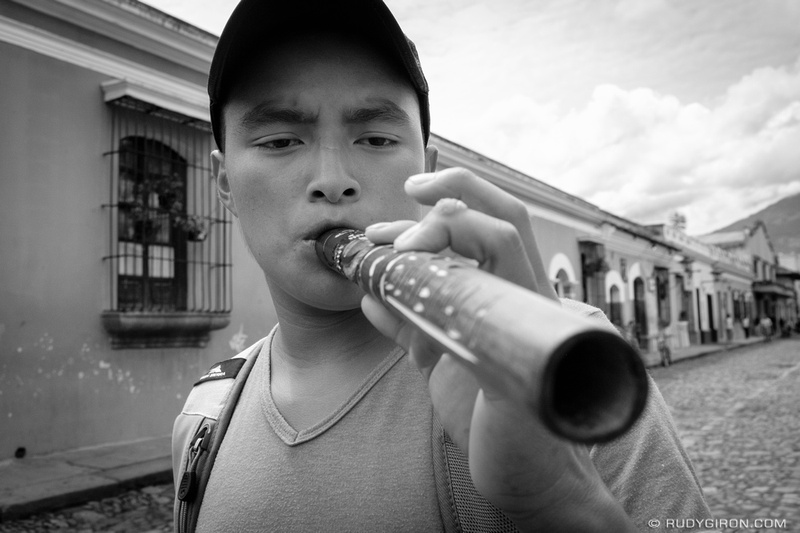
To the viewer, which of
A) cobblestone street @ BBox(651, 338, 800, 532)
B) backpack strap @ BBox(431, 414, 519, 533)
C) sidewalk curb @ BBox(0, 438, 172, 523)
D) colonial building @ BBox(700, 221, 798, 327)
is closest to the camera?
backpack strap @ BBox(431, 414, 519, 533)

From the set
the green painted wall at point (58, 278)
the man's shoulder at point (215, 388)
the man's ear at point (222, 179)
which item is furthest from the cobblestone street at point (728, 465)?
the man's ear at point (222, 179)

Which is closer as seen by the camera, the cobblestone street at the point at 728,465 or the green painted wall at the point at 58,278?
the cobblestone street at the point at 728,465

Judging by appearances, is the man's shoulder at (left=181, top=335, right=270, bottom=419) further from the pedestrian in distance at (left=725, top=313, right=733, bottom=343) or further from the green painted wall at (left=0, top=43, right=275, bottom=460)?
the pedestrian in distance at (left=725, top=313, right=733, bottom=343)

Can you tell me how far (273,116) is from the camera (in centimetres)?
132

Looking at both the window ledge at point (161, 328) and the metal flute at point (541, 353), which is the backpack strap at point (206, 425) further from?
the window ledge at point (161, 328)

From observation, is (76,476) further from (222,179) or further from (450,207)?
(450,207)

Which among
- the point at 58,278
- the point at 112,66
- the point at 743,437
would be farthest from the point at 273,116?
the point at 743,437

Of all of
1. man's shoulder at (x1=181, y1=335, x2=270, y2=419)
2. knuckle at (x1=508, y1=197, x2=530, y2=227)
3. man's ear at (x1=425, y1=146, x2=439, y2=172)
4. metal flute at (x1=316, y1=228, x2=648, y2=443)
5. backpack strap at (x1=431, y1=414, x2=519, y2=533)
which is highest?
man's ear at (x1=425, y1=146, x2=439, y2=172)

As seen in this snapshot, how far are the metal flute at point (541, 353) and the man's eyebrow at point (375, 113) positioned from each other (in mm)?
711

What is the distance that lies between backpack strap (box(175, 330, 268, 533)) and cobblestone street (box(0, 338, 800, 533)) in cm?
308

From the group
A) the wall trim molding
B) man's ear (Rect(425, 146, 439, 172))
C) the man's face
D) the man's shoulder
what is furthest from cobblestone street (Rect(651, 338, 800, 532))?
the wall trim molding

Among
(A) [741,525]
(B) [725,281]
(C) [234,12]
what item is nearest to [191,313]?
(A) [741,525]

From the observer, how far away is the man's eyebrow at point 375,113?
129cm

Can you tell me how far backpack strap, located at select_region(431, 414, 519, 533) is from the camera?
3.25ft
